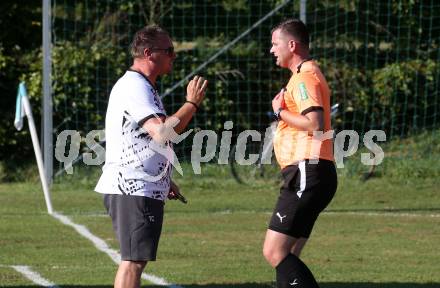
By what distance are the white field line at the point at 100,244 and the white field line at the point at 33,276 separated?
0.84 m

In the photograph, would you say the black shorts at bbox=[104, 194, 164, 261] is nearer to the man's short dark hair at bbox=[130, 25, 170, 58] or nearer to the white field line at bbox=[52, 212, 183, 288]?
the man's short dark hair at bbox=[130, 25, 170, 58]

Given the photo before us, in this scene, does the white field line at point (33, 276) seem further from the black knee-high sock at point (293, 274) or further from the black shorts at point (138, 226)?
the black shorts at point (138, 226)

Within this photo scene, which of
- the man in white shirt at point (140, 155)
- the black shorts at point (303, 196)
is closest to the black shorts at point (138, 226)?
the man in white shirt at point (140, 155)

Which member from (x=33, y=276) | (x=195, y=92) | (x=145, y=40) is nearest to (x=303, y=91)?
(x=195, y=92)

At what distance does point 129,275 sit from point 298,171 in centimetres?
139

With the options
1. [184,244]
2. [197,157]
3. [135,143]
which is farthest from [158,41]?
[197,157]

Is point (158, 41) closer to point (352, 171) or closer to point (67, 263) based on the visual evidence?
point (67, 263)

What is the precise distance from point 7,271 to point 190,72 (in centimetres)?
1023

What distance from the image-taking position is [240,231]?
12539 millimetres

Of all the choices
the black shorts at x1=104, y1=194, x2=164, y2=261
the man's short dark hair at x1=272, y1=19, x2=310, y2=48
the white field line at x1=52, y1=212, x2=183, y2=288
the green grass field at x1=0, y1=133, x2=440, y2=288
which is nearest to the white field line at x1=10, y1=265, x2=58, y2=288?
the green grass field at x1=0, y1=133, x2=440, y2=288

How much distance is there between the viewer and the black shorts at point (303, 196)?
7.22 metres

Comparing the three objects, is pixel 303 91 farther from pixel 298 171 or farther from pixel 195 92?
pixel 195 92

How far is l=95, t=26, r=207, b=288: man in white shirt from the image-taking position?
6539mm

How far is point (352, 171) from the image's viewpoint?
1825cm
